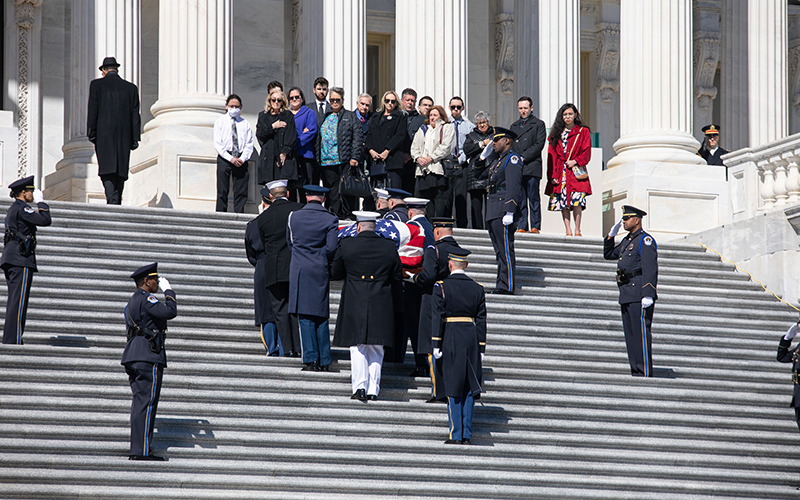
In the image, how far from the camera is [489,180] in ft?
47.2

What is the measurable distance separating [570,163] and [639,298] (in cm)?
475

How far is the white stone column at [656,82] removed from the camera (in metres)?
20.2

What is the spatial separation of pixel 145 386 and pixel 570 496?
12.1ft

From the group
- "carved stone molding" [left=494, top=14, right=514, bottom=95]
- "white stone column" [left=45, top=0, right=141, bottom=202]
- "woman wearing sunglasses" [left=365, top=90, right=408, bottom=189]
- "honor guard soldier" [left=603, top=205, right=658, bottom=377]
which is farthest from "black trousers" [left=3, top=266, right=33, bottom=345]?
"carved stone molding" [left=494, top=14, right=514, bottom=95]

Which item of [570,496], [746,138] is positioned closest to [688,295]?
[570,496]

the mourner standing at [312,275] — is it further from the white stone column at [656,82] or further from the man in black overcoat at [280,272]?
the white stone column at [656,82]

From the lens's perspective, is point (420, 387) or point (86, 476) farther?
point (420, 387)

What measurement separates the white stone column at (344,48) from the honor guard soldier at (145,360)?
1016 cm

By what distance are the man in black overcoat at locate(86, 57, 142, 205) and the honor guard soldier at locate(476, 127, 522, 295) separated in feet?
16.2

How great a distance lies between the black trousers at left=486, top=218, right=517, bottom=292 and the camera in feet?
46.1

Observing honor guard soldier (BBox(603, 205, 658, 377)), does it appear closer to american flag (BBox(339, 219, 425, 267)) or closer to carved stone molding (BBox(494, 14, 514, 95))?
american flag (BBox(339, 219, 425, 267))

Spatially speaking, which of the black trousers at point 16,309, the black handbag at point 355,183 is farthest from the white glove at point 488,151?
the black trousers at point 16,309

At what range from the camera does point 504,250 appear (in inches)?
554

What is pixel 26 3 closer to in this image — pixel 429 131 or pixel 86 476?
pixel 429 131
